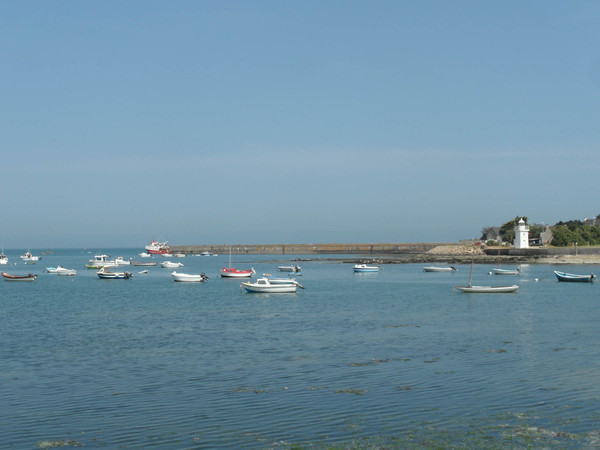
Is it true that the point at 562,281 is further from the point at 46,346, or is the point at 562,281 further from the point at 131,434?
the point at 131,434

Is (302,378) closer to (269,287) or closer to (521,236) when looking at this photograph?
(269,287)

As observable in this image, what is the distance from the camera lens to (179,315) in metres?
43.9

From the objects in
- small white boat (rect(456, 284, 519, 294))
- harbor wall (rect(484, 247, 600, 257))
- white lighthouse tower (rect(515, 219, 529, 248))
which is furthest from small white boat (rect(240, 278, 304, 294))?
white lighthouse tower (rect(515, 219, 529, 248))

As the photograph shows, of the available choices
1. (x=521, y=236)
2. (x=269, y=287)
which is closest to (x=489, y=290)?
(x=269, y=287)

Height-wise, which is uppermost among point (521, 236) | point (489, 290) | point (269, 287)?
point (521, 236)

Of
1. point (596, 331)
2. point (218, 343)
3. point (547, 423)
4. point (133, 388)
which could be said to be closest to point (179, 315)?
point (218, 343)

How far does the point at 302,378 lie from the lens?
22469mm

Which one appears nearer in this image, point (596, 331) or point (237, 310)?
point (596, 331)

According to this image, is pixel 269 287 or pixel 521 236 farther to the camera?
pixel 521 236

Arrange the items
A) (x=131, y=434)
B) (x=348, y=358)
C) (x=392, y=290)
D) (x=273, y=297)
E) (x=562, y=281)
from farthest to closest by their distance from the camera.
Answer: (x=562, y=281) < (x=392, y=290) < (x=273, y=297) < (x=348, y=358) < (x=131, y=434)

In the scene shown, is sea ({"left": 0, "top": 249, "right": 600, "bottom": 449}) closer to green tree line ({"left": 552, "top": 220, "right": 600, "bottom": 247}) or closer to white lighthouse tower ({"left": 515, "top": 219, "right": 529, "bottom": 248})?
white lighthouse tower ({"left": 515, "top": 219, "right": 529, "bottom": 248})

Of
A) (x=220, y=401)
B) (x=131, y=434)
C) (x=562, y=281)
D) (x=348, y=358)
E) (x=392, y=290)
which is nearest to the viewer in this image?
(x=131, y=434)

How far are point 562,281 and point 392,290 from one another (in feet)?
76.4

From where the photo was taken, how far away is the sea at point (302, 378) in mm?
16266
